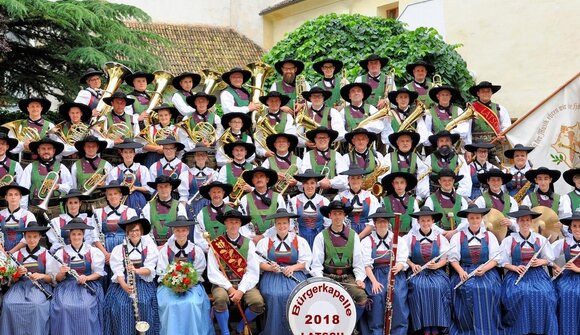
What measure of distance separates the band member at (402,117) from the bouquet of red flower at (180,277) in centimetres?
451

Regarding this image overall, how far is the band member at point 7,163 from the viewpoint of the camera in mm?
13203

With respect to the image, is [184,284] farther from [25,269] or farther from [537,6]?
[537,6]

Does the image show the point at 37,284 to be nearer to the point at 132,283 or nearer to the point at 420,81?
the point at 132,283

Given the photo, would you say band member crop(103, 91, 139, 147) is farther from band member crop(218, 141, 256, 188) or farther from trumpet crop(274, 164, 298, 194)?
trumpet crop(274, 164, 298, 194)

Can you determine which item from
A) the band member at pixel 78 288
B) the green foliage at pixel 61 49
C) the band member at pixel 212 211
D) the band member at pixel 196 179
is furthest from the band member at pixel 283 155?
the green foliage at pixel 61 49

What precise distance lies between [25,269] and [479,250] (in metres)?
5.34

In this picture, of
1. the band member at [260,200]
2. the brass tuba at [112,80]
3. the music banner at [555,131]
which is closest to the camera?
the band member at [260,200]

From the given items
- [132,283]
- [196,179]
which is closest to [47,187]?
[196,179]

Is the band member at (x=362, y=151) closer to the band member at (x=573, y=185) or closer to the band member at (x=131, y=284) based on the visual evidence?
the band member at (x=573, y=185)

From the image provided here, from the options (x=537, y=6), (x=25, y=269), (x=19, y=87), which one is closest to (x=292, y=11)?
(x=537, y=6)

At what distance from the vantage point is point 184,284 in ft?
37.3

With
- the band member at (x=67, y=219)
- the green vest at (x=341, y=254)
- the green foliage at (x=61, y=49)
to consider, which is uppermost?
the green foliage at (x=61, y=49)

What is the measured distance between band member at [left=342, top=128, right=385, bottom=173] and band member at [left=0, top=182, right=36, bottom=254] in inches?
170

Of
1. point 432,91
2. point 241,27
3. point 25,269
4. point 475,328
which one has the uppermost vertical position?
point 241,27
